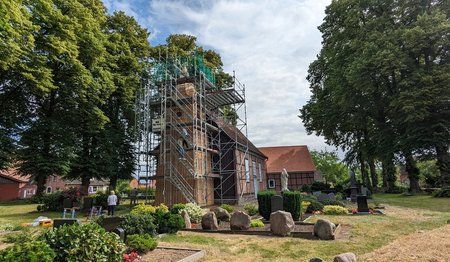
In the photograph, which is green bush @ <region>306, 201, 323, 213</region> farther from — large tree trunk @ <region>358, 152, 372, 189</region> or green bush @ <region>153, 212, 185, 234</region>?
large tree trunk @ <region>358, 152, 372, 189</region>

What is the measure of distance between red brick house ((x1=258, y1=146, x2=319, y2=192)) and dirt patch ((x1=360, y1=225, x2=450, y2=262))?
30.1 m

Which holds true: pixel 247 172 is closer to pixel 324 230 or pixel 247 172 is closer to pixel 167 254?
pixel 324 230

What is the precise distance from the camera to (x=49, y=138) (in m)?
22.9

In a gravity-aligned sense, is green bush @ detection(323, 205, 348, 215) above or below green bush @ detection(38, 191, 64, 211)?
below

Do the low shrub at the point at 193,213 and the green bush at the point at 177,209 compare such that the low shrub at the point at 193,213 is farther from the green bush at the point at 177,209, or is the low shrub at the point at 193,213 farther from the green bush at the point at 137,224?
the green bush at the point at 137,224

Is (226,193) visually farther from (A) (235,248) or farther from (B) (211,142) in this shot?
(A) (235,248)

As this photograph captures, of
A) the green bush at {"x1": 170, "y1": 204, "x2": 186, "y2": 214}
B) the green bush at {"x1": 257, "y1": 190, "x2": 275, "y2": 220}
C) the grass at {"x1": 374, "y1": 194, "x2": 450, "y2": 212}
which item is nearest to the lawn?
the green bush at {"x1": 170, "y1": 204, "x2": 186, "y2": 214}

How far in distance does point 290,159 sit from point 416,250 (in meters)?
34.3

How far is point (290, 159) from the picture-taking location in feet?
135

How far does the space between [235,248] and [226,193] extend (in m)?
15.6

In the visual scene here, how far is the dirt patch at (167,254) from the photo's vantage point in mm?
7230

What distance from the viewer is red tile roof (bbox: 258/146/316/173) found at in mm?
39375

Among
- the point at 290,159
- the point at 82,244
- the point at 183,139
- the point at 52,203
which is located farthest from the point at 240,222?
the point at 290,159

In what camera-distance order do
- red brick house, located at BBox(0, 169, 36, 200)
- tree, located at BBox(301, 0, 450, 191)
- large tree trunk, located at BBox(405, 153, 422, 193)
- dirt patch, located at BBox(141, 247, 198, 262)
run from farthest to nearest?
red brick house, located at BBox(0, 169, 36, 200)
large tree trunk, located at BBox(405, 153, 422, 193)
tree, located at BBox(301, 0, 450, 191)
dirt patch, located at BBox(141, 247, 198, 262)
